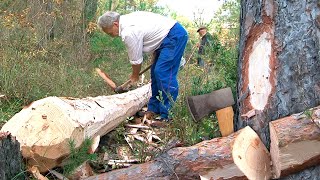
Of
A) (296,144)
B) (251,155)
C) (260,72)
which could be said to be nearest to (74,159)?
(251,155)

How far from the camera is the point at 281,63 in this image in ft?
9.39

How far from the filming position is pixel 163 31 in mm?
5086

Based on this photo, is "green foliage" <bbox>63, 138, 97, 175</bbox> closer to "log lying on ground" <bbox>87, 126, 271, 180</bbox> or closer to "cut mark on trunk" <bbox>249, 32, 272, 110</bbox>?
"log lying on ground" <bbox>87, 126, 271, 180</bbox>

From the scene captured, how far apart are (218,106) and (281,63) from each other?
2.18 ft

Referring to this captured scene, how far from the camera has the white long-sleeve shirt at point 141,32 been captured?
4859mm

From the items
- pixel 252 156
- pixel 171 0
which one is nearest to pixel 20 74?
pixel 252 156

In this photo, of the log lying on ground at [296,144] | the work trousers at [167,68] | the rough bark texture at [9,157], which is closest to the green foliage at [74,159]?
the rough bark texture at [9,157]

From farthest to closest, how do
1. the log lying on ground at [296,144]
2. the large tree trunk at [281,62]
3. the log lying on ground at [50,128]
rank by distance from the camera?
the log lying on ground at [50,128] < the large tree trunk at [281,62] < the log lying on ground at [296,144]

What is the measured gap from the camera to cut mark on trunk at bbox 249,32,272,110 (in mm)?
2916

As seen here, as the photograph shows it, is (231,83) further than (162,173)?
Yes

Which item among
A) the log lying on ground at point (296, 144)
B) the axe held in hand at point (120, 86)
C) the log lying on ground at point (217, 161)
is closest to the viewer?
the log lying on ground at point (296, 144)

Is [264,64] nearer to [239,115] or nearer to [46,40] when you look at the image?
[239,115]

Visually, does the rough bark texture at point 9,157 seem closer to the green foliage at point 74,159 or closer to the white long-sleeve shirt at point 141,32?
the green foliage at point 74,159

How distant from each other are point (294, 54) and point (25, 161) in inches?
80.3
